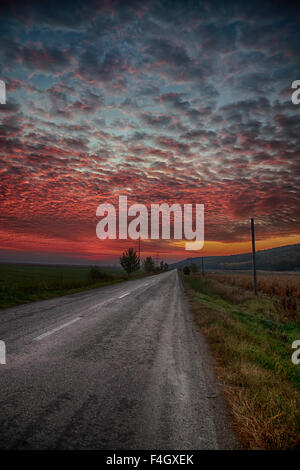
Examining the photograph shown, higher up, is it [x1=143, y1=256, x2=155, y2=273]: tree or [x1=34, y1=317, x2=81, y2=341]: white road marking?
[x1=34, y1=317, x2=81, y2=341]: white road marking

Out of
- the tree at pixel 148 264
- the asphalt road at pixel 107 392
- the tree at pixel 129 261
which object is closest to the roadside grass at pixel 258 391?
the asphalt road at pixel 107 392

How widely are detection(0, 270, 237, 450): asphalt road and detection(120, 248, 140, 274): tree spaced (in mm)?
42758

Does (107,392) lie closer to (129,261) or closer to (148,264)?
(129,261)

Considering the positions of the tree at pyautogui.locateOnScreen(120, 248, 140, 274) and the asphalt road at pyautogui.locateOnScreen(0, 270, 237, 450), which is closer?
the asphalt road at pyautogui.locateOnScreen(0, 270, 237, 450)

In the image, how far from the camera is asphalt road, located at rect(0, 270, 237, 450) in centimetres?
232

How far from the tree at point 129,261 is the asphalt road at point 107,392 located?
42758 mm

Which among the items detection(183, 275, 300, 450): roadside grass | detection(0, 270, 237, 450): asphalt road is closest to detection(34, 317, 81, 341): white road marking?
detection(0, 270, 237, 450): asphalt road

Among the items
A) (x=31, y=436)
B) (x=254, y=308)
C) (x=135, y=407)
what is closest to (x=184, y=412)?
(x=135, y=407)

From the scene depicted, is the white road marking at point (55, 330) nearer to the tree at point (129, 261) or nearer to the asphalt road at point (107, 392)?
the asphalt road at point (107, 392)

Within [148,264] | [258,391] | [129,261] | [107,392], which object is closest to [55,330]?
[107,392]

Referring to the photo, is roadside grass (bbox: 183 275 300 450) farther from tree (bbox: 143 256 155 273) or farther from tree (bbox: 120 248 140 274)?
tree (bbox: 143 256 155 273)

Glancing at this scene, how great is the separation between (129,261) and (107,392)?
1824 inches
